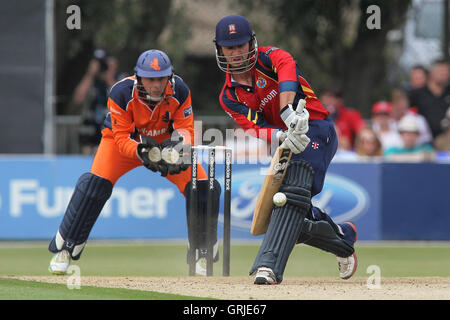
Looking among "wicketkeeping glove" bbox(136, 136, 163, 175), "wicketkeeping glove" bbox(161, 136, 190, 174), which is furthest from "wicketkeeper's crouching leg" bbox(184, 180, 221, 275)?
"wicketkeeping glove" bbox(136, 136, 163, 175)

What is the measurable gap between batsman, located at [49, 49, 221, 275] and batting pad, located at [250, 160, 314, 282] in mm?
1216

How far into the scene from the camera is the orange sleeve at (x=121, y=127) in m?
8.76

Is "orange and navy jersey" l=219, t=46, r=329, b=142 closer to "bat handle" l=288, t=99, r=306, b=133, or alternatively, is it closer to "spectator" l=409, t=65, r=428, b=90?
"bat handle" l=288, t=99, r=306, b=133

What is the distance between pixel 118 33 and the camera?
21.4m

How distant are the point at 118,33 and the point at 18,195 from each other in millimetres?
8933

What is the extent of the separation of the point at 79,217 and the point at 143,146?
101 cm

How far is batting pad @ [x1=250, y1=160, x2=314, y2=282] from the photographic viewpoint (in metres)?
7.49

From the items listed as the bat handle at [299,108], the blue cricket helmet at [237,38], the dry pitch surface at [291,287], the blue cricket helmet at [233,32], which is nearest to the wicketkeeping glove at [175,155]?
the dry pitch surface at [291,287]

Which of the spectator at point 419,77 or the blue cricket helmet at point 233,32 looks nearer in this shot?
the blue cricket helmet at point 233,32

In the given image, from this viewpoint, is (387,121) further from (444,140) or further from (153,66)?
(153,66)

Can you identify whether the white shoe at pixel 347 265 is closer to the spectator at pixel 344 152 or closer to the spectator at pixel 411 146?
the spectator at pixel 344 152

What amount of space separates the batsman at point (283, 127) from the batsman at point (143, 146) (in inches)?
36.5

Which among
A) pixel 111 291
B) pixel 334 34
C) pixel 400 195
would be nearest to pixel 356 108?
pixel 334 34

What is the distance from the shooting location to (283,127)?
8.12 metres
